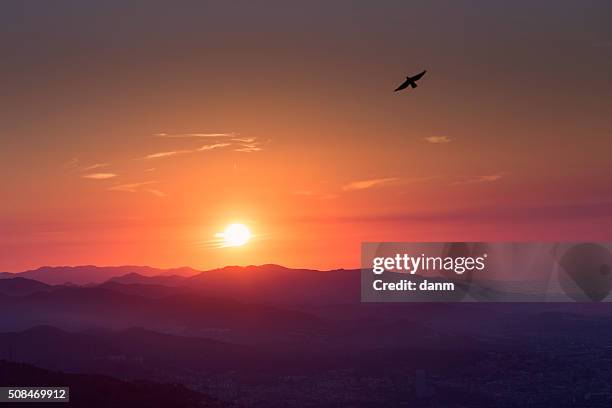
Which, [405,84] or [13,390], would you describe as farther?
[13,390]

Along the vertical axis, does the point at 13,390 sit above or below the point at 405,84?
below
